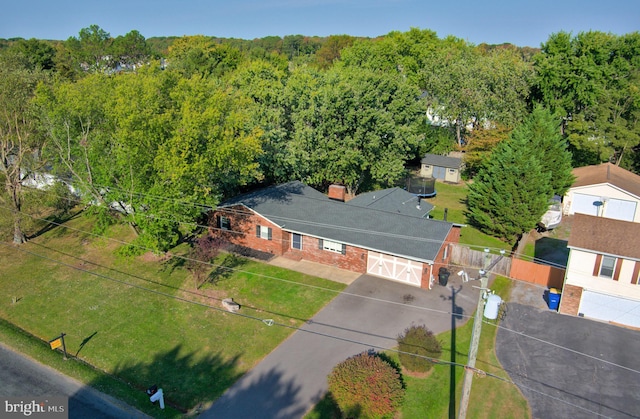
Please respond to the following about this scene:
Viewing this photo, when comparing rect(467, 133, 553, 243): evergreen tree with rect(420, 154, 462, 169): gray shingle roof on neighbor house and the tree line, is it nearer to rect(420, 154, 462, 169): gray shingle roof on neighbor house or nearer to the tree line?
the tree line

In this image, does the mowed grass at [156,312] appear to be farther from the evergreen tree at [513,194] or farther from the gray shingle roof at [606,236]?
the evergreen tree at [513,194]

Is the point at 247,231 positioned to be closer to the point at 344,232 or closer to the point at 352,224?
the point at 344,232

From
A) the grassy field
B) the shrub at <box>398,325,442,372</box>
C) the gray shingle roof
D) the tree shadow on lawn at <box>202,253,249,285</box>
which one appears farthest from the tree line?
the grassy field

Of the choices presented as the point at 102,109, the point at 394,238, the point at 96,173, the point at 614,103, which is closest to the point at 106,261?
the point at 96,173

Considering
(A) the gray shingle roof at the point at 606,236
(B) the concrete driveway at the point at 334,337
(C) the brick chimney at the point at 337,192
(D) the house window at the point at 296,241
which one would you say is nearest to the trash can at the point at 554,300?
(A) the gray shingle roof at the point at 606,236

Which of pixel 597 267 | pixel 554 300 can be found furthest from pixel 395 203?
pixel 597 267

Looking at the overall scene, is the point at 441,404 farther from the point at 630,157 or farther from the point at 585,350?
the point at 630,157
